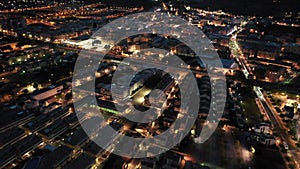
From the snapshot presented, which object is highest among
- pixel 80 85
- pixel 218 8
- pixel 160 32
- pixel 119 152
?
pixel 218 8

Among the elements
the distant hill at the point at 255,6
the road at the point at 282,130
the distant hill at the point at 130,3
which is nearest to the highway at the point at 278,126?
the road at the point at 282,130

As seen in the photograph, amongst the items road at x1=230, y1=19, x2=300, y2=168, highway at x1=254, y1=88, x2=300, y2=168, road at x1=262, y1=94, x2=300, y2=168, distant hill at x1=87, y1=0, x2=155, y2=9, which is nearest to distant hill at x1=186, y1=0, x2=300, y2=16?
distant hill at x1=87, y1=0, x2=155, y2=9

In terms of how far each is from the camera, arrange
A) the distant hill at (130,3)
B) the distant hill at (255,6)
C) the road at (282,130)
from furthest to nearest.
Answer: the distant hill at (130,3) → the distant hill at (255,6) → the road at (282,130)

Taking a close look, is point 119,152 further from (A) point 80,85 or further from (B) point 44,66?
(B) point 44,66

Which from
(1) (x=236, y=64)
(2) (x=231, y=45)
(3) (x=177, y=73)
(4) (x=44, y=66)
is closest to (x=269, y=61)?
(1) (x=236, y=64)

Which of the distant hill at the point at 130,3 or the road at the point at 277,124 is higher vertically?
the distant hill at the point at 130,3

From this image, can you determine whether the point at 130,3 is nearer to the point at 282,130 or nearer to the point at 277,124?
the point at 277,124

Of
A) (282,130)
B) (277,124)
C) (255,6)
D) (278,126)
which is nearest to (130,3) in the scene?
(255,6)

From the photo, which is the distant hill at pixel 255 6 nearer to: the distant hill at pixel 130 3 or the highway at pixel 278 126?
the distant hill at pixel 130 3

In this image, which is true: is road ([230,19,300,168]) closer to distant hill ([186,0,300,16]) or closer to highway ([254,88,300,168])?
Result: highway ([254,88,300,168])

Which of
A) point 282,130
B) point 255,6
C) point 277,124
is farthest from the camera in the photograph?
point 255,6

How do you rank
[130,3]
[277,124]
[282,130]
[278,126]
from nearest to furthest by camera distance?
[282,130] → [278,126] → [277,124] → [130,3]
